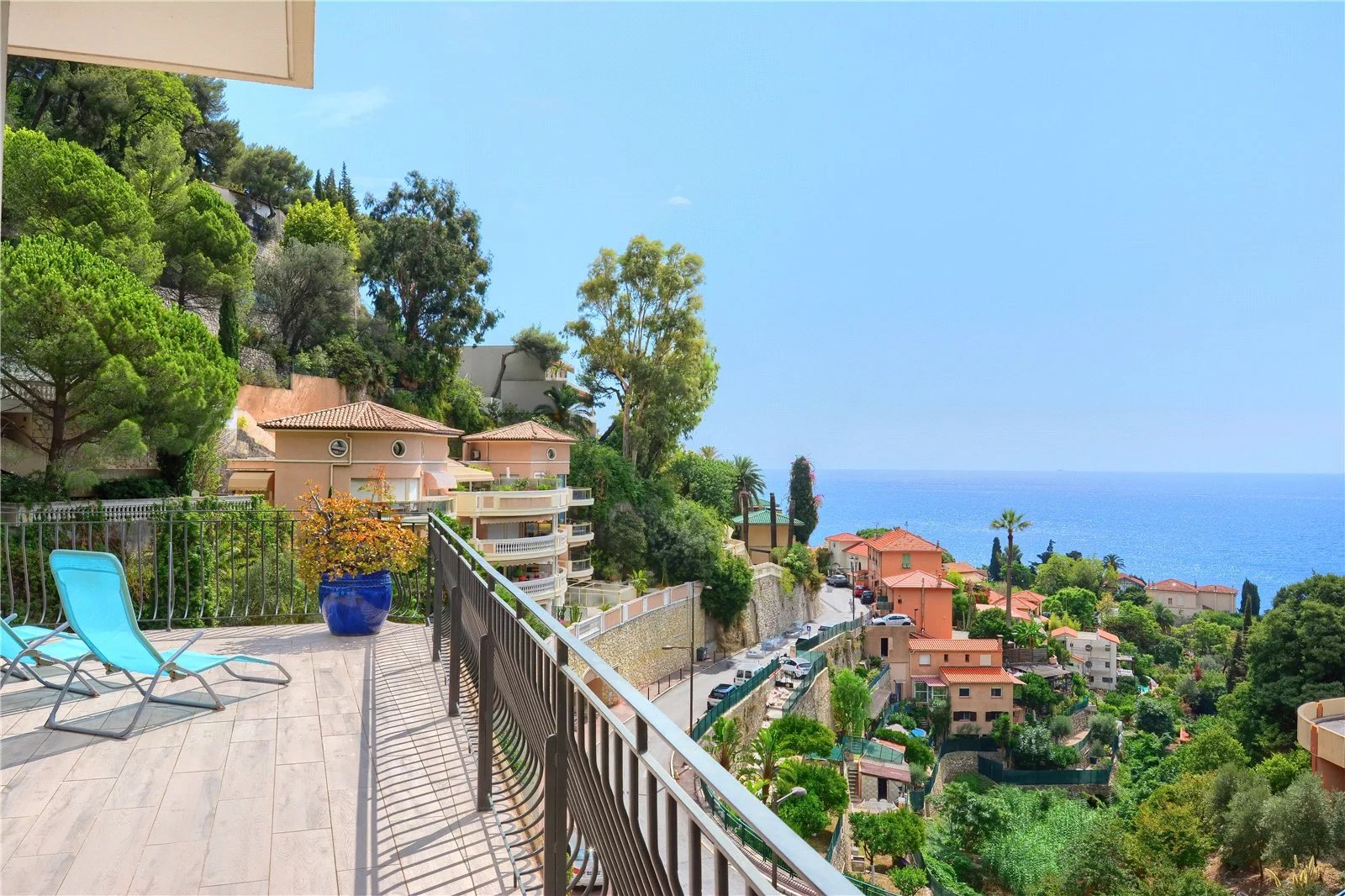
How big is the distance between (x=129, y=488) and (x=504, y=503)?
9.16 metres

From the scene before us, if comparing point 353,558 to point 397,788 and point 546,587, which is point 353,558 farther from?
point 546,587

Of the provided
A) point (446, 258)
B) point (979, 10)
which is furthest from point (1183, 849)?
point (979, 10)

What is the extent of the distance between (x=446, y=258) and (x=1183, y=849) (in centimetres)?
3158

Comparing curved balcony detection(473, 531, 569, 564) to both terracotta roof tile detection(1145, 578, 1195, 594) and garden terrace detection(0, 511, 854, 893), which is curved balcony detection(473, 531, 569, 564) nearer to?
garden terrace detection(0, 511, 854, 893)

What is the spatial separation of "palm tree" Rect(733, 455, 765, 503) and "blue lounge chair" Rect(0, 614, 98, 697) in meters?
38.7

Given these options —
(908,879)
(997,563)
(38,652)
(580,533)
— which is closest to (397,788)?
(38,652)

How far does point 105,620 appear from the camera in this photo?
3834 mm

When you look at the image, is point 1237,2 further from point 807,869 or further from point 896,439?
point 896,439

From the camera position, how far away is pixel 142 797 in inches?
117

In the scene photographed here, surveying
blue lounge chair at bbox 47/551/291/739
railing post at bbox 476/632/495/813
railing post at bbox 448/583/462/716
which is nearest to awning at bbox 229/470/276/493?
blue lounge chair at bbox 47/551/291/739

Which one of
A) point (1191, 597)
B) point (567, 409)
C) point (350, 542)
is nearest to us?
point (350, 542)

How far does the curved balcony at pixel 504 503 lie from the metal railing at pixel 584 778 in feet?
63.1

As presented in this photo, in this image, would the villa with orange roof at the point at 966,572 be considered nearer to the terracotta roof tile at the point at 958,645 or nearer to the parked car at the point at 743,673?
the terracotta roof tile at the point at 958,645

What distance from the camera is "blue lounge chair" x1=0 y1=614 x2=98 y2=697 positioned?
404 centimetres
